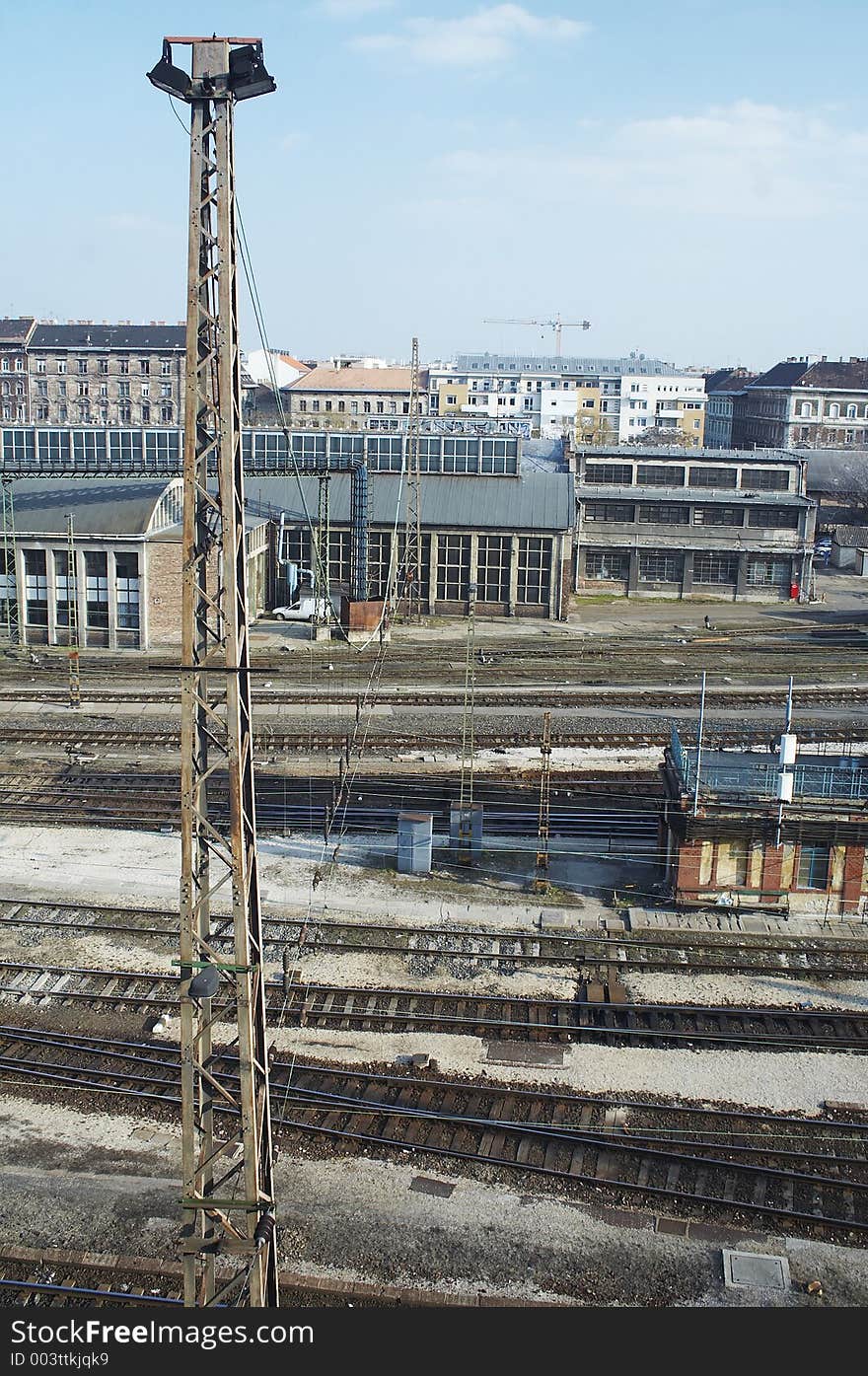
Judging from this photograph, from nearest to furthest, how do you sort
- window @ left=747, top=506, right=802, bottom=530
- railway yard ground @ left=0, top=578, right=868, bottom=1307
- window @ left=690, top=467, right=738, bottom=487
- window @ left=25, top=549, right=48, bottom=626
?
railway yard ground @ left=0, top=578, right=868, bottom=1307, window @ left=25, top=549, right=48, bottom=626, window @ left=747, top=506, right=802, bottom=530, window @ left=690, top=467, right=738, bottom=487

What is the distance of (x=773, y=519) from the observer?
49.9m

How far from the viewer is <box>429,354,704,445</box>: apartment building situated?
104 m

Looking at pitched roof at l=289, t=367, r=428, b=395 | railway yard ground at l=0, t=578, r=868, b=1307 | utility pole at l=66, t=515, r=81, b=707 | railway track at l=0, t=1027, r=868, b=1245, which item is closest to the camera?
railway yard ground at l=0, t=578, r=868, b=1307

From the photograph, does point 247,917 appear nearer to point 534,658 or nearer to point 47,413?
point 534,658

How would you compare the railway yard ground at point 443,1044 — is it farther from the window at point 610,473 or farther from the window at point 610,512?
the window at point 610,473

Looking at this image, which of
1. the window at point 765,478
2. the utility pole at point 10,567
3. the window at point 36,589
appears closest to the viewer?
the utility pole at point 10,567

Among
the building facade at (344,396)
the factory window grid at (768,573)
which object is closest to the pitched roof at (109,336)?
the building facade at (344,396)

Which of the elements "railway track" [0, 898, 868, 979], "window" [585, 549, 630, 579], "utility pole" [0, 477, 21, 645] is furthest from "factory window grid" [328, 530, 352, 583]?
"railway track" [0, 898, 868, 979]

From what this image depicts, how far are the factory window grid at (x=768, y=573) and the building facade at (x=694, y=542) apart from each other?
4cm

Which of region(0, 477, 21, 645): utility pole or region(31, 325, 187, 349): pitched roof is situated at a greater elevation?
region(31, 325, 187, 349): pitched roof

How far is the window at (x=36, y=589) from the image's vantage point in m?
37.8

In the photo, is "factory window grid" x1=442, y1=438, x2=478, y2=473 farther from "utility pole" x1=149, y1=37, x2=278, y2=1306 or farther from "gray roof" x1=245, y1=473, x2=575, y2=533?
"utility pole" x1=149, y1=37, x2=278, y2=1306

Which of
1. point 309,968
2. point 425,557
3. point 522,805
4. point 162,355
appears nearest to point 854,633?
point 425,557

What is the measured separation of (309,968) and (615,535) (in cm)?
3553
